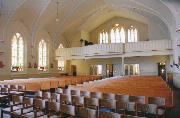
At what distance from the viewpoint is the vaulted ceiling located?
1786 centimetres

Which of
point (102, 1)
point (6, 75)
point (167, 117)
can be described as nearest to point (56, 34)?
point (102, 1)

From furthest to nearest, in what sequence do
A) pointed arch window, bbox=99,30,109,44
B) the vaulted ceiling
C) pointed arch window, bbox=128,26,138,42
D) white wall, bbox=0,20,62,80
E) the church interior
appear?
pointed arch window, bbox=99,30,109,44
pointed arch window, bbox=128,26,138,42
white wall, bbox=0,20,62,80
the vaulted ceiling
the church interior

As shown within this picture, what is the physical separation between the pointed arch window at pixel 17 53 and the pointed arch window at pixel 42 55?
2647 millimetres

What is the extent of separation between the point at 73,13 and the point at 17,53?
736 cm

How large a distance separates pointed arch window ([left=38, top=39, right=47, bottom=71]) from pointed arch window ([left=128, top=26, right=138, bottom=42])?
11041mm

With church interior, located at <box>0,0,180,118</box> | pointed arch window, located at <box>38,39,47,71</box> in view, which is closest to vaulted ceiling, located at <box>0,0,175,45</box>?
church interior, located at <box>0,0,180,118</box>

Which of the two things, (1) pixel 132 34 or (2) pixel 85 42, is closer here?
(1) pixel 132 34

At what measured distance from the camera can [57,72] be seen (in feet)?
84.7

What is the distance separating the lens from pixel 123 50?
2147 centimetres

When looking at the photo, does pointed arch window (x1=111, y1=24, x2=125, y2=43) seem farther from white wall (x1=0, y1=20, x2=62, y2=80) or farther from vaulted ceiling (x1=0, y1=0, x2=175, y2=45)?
white wall (x1=0, y1=20, x2=62, y2=80)

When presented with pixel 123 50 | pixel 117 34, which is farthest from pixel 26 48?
pixel 117 34

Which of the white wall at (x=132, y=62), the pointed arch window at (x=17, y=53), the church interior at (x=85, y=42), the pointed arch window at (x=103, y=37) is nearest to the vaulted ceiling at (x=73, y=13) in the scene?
the church interior at (x=85, y=42)

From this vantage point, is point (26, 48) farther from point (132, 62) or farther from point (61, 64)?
point (132, 62)

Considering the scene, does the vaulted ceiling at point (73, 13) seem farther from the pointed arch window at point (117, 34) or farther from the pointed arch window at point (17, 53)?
the pointed arch window at point (117, 34)
